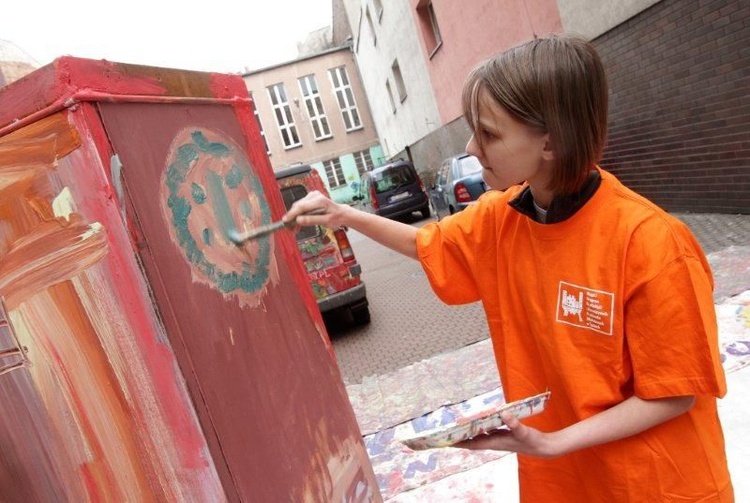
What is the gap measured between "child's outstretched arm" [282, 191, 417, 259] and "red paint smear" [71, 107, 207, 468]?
20.4 inches

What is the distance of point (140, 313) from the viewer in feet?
3.64

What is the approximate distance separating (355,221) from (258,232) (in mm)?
291

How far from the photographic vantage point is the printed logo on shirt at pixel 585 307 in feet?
3.42

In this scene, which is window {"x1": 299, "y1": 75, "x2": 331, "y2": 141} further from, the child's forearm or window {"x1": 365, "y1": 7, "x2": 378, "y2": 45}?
the child's forearm

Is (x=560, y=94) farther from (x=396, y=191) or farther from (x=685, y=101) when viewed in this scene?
(x=396, y=191)

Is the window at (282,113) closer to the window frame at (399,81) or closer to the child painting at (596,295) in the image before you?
the window frame at (399,81)

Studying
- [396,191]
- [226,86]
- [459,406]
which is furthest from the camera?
[396,191]

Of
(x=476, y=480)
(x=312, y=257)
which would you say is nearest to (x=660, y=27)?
(x=312, y=257)

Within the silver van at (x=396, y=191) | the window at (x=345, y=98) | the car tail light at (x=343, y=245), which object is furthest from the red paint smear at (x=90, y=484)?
the window at (x=345, y=98)

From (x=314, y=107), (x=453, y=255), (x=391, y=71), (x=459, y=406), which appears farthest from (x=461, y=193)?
(x=314, y=107)

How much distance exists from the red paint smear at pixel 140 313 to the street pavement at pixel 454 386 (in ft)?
5.84

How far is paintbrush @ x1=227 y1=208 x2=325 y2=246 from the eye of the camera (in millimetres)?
1458

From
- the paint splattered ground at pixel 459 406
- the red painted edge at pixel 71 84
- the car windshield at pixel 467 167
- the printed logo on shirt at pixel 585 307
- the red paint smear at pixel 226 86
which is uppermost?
the red paint smear at pixel 226 86

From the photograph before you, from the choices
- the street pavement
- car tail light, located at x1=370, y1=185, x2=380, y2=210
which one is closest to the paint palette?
the street pavement
